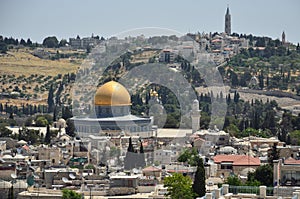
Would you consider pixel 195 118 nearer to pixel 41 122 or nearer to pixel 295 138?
pixel 295 138

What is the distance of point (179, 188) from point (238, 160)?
9547 mm

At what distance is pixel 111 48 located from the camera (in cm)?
8738

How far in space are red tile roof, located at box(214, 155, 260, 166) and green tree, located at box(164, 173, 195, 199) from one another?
300 inches

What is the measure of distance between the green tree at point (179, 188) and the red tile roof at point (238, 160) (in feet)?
25.0

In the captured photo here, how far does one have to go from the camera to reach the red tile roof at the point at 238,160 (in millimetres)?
34188

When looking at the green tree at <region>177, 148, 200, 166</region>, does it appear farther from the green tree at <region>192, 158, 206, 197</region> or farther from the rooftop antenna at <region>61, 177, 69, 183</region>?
the green tree at <region>192, 158, 206, 197</region>

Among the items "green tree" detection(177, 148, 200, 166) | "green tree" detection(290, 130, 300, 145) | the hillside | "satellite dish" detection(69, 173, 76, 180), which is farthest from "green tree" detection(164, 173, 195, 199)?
the hillside

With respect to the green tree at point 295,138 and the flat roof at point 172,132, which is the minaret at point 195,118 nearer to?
the flat roof at point 172,132

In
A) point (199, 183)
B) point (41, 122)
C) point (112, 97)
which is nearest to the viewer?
point (199, 183)

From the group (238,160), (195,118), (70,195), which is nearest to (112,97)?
(195,118)

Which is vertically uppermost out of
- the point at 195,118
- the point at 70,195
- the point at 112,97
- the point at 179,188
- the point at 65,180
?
the point at 112,97

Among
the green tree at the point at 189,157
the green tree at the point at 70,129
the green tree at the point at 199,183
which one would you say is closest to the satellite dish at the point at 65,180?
the green tree at the point at 189,157

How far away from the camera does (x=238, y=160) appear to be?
3481cm

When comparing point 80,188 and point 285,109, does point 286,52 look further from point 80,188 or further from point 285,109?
point 80,188
